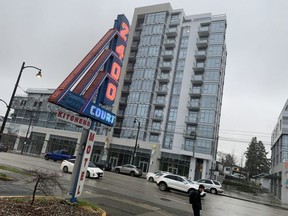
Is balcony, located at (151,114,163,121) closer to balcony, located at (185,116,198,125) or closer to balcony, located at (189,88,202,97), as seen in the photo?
balcony, located at (185,116,198,125)

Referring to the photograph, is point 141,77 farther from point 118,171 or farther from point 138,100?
point 118,171

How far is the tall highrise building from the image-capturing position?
49.0 metres

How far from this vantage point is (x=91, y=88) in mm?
10016

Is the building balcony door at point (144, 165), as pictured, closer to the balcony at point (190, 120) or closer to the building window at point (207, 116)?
the balcony at point (190, 120)

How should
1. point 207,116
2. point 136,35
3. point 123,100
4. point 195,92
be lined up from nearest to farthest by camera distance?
point 207,116 < point 195,92 < point 123,100 < point 136,35

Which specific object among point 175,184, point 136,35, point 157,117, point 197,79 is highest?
point 136,35

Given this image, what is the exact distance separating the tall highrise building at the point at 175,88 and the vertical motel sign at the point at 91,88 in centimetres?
3445

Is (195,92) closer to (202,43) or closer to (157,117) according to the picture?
(157,117)

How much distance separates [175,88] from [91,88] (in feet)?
154

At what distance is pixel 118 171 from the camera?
38938 millimetres

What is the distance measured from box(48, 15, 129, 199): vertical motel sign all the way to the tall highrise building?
34.5 metres

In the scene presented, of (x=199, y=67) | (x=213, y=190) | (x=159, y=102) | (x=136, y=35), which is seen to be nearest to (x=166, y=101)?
(x=159, y=102)

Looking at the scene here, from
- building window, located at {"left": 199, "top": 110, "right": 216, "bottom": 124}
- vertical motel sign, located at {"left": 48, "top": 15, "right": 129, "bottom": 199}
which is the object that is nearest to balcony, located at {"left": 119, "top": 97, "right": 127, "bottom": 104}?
building window, located at {"left": 199, "top": 110, "right": 216, "bottom": 124}

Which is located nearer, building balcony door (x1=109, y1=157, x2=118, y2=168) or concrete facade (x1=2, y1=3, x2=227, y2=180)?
concrete facade (x1=2, y1=3, x2=227, y2=180)
